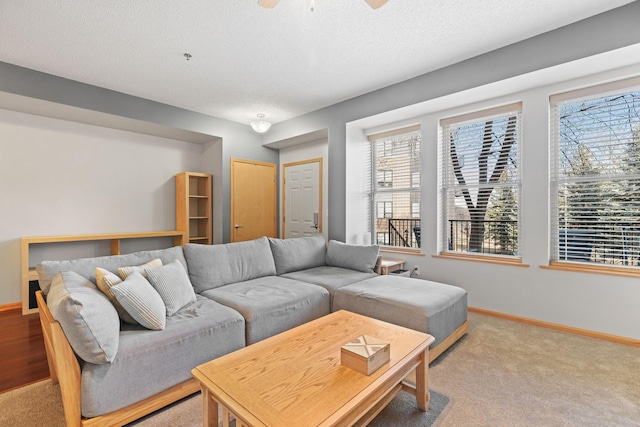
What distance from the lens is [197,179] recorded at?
17.2 feet

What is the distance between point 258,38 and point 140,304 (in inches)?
92.2

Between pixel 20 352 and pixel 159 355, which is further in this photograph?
pixel 20 352

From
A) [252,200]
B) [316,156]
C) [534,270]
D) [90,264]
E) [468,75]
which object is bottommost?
[534,270]

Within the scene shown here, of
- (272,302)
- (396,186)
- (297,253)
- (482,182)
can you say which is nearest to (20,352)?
(272,302)

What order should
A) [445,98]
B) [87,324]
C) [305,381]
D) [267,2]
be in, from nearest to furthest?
[305,381] < [87,324] < [267,2] < [445,98]

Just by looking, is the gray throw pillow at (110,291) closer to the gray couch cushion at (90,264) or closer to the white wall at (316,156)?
the gray couch cushion at (90,264)

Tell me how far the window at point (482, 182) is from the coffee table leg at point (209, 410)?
3.28 meters

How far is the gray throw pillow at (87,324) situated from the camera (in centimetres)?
145

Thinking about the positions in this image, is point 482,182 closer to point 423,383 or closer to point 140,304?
point 423,383

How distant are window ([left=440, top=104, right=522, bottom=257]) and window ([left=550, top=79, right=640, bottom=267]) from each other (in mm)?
373

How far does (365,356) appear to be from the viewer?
55.2 inches

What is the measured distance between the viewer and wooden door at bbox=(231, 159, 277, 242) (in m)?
5.07

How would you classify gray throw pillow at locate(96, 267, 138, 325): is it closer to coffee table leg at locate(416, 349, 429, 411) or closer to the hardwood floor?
the hardwood floor

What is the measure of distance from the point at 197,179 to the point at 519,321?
197 inches
